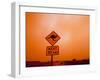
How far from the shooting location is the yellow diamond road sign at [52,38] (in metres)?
1.61

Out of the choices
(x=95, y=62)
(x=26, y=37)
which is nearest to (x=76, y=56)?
(x=95, y=62)

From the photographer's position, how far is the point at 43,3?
5.12 ft

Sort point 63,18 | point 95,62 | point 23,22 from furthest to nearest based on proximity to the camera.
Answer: point 95,62
point 63,18
point 23,22

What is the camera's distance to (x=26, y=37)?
1545 millimetres

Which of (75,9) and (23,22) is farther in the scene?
(75,9)

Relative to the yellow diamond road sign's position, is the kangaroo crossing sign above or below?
below

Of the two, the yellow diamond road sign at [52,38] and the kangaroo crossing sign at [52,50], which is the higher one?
the yellow diamond road sign at [52,38]

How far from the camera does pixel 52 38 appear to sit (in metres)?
1.62

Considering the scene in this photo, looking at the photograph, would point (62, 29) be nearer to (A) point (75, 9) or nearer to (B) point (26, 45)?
(A) point (75, 9)

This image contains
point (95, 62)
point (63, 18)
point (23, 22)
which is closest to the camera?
point (23, 22)

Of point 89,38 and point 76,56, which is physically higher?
point 89,38

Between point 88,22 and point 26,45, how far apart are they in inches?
17.9

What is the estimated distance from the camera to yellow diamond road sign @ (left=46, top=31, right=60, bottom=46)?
161 centimetres

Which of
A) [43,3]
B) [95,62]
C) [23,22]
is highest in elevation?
[43,3]
